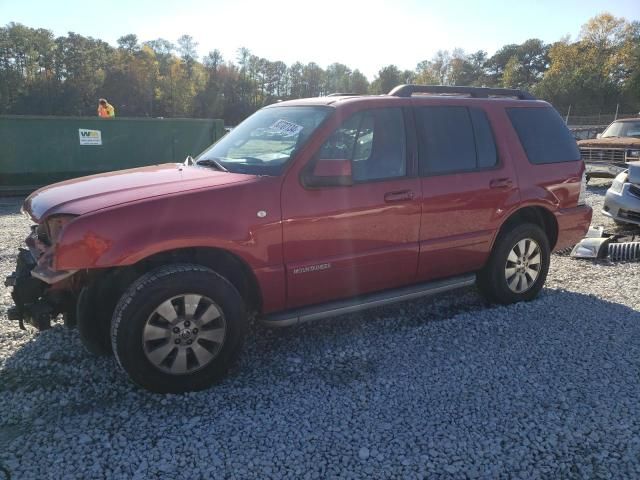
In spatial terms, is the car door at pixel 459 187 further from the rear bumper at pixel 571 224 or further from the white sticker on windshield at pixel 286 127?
the white sticker on windshield at pixel 286 127

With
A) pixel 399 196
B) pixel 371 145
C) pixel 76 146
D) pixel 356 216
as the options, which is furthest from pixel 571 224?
pixel 76 146

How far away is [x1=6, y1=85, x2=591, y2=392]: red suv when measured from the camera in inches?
120

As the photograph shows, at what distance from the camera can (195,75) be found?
277 ft

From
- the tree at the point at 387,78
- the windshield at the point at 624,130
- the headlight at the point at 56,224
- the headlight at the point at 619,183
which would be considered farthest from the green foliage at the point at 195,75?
the headlight at the point at 56,224

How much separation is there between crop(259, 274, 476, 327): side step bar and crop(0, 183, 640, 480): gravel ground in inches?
13.0

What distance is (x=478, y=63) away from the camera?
10719cm

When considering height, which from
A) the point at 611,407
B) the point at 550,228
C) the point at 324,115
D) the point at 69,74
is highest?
the point at 69,74

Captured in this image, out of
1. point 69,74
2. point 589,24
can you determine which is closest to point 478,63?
point 589,24

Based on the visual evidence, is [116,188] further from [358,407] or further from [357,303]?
[358,407]

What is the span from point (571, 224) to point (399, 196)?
2228 mm

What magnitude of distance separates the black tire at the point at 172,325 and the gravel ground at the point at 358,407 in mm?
127

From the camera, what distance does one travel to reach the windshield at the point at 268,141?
143 inches

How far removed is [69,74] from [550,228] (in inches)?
3208

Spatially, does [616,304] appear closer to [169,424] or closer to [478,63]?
[169,424]
